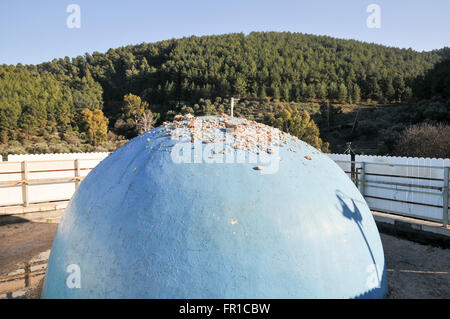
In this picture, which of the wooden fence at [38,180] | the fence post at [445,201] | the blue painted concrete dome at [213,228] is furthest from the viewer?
the wooden fence at [38,180]

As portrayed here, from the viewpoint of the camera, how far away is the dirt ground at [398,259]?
470 cm

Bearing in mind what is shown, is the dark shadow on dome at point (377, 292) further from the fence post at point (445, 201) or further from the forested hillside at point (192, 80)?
the forested hillside at point (192, 80)

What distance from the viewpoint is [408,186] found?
356 inches

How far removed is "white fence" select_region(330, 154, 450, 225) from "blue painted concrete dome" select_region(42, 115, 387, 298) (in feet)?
19.5

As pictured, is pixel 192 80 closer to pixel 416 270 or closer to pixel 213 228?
pixel 416 270

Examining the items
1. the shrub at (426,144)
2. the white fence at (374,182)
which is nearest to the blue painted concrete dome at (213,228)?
the white fence at (374,182)

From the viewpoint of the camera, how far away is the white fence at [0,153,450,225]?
27.4ft

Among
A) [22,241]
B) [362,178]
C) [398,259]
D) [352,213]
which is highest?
[352,213]

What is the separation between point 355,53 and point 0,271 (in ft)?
326

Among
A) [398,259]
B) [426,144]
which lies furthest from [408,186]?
[426,144]

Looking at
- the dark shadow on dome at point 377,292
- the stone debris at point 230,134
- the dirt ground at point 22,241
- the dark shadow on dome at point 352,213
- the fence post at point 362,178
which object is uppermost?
the stone debris at point 230,134

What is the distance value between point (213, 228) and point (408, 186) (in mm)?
8434

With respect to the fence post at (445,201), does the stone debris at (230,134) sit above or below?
above

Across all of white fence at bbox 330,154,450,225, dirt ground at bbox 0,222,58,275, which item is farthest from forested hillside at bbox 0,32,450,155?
dirt ground at bbox 0,222,58,275
